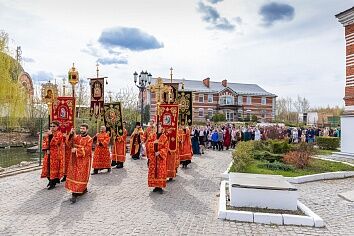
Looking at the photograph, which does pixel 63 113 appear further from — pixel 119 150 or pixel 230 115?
pixel 230 115

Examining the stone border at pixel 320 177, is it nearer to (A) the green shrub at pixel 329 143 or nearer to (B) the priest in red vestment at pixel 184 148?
(B) the priest in red vestment at pixel 184 148

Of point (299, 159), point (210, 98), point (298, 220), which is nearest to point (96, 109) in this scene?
point (299, 159)

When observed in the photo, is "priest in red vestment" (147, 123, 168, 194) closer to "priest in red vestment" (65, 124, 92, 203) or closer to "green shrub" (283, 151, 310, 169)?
"priest in red vestment" (65, 124, 92, 203)

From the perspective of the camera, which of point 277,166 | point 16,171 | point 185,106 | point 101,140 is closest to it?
point 101,140

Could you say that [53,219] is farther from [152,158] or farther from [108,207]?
[152,158]

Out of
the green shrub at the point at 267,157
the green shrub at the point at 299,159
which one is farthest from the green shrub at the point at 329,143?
the green shrub at the point at 299,159

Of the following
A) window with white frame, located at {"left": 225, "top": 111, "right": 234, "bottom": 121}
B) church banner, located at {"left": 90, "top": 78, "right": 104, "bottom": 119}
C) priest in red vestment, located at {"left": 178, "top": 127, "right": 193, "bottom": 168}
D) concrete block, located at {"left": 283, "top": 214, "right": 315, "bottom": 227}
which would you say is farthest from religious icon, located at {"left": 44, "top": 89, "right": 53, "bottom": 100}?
window with white frame, located at {"left": 225, "top": 111, "right": 234, "bottom": 121}

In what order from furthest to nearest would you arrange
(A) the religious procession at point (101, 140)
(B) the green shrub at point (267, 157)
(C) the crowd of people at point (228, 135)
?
(C) the crowd of people at point (228, 135) < (B) the green shrub at point (267, 157) < (A) the religious procession at point (101, 140)

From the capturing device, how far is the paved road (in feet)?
21.3

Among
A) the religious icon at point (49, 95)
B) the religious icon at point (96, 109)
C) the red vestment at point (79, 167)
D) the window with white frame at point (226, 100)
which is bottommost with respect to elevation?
the red vestment at point (79, 167)

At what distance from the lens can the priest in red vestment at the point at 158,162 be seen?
9562 mm

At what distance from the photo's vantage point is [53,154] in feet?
33.6

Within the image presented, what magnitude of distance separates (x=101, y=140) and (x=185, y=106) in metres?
4.05

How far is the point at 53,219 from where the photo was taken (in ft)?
22.8
